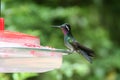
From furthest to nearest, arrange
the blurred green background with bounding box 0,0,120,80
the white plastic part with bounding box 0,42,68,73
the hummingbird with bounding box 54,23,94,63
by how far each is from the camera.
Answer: the blurred green background with bounding box 0,0,120,80, the hummingbird with bounding box 54,23,94,63, the white plastic part with bounding box 0,42,68,73

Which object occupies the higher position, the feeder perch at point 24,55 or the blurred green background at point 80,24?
the feeder perch at point 24,55

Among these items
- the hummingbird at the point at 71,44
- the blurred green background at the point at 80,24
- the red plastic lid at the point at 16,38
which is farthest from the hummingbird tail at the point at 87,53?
the blurred green background at the point at 80,24

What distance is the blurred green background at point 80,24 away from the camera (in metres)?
3.31

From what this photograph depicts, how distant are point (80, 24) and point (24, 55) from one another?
2586 millimetres

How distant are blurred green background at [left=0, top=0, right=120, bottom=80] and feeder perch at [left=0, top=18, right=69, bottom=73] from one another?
1.40 meters

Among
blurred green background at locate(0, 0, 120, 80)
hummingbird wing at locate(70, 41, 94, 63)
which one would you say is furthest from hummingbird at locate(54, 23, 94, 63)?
blurred green background at locate(0, 0, 120, 80)

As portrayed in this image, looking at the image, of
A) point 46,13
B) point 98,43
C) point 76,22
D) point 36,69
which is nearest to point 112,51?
point 98,43

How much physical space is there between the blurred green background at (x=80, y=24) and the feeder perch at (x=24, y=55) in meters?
1.40

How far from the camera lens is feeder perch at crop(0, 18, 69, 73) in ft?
4.29

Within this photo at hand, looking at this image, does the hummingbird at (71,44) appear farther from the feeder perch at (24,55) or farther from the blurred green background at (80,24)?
the blurred green background at (80,24)

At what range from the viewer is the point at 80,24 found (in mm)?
3904

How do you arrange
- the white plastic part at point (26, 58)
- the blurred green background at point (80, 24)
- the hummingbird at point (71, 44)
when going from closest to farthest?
the white plastic part at point (26, 58) < the hummingbird at point (71, 44) < the blurred green background at point (80, 24)

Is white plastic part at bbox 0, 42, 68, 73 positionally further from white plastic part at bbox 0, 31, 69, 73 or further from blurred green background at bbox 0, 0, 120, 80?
blurred green background at bbox 0, 0, 120, 80

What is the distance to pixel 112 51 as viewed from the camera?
3.80 m
